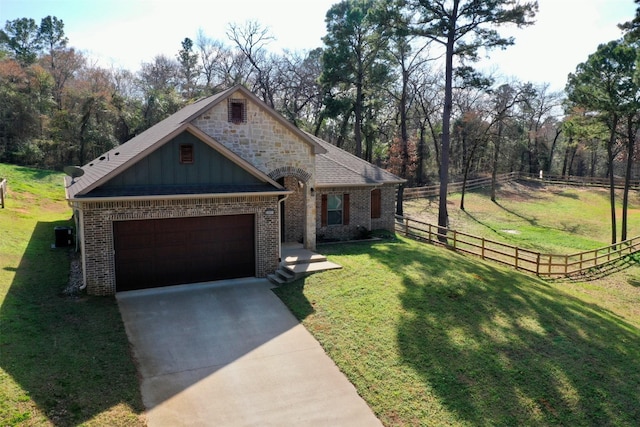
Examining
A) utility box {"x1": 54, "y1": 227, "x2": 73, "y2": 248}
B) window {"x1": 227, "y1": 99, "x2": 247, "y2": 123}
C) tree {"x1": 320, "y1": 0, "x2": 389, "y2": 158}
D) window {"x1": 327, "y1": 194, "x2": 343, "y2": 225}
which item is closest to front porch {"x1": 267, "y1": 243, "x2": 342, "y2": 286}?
window {"x1": 327, "y1": 194, "x2": 343, "y2": 225}

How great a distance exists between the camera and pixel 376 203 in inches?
910

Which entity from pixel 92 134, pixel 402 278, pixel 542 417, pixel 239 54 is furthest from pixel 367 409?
pixel 239 54

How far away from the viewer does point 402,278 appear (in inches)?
571

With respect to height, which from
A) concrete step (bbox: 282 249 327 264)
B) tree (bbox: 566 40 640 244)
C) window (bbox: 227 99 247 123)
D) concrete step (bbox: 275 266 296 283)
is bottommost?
concrete step (bbox: 275 266 296 283)

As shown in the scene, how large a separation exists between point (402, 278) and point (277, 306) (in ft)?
13.8

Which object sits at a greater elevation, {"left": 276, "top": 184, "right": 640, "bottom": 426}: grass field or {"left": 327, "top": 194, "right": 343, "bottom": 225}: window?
{"left": 327, "top": 194, "right": 343, "bottom": 225}: window

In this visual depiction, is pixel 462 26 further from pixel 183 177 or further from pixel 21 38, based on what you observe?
pixel 21 38

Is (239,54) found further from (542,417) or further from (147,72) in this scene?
(542,417)

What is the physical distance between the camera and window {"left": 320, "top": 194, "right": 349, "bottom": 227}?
69.6ft

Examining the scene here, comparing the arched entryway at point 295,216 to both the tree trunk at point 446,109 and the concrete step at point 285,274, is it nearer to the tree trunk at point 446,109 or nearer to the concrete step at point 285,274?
the concrete step at point 285,274

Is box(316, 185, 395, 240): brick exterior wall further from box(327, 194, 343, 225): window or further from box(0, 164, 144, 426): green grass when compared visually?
box(0, 164, 144, 426): green grass

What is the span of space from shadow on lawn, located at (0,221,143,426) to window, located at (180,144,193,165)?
4.42 metres

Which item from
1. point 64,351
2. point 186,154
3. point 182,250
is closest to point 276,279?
point 182,250

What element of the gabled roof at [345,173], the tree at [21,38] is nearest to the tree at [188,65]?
the tree at [21,38]
